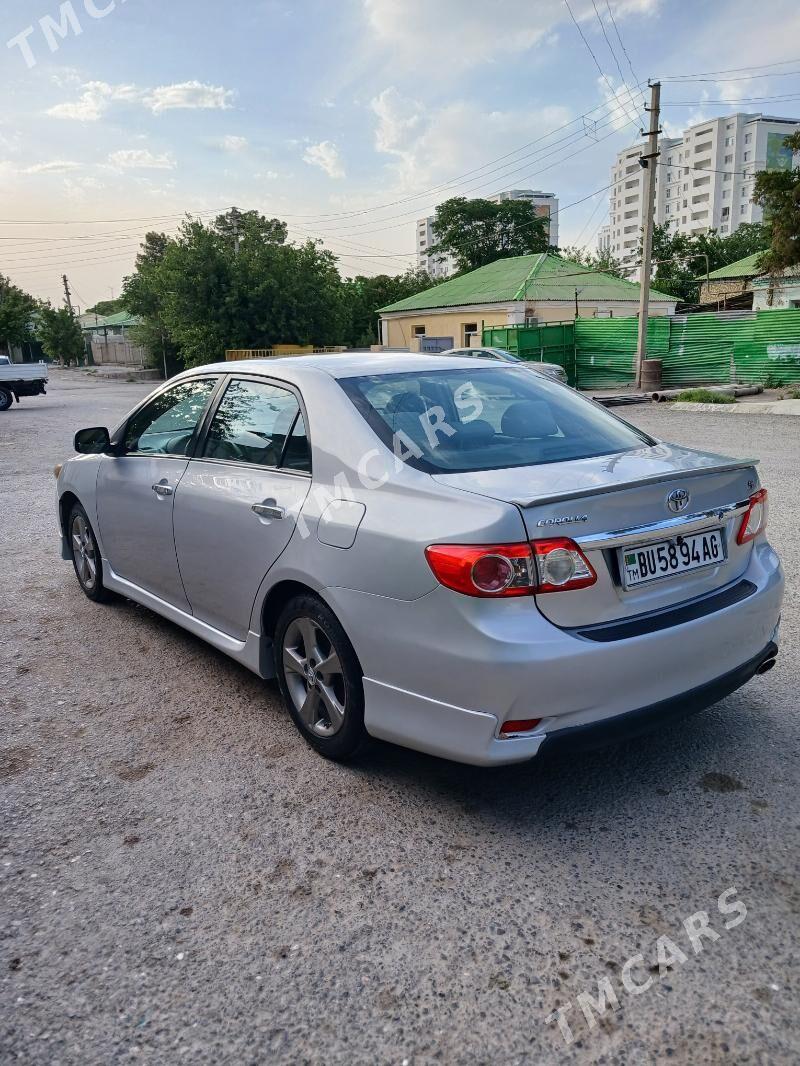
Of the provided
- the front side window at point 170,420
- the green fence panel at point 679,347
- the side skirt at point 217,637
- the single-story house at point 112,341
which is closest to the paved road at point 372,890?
the side skirt at point 217,637

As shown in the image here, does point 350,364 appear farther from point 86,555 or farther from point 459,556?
point 86,555

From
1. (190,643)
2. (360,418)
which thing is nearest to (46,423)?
(190,643)

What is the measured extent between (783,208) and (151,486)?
2682cm

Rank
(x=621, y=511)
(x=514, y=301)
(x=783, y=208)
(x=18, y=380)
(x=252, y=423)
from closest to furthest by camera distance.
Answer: (x=621, y=511)
(x=252, y=423)
(x=783, y=208)
(x=18, y=380)
(x=514, y=301)

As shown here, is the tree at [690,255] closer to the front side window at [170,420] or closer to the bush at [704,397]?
the bush at [704,397]

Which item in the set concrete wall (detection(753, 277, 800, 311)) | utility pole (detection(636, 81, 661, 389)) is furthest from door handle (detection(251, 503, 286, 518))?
concrete wall (detection(753, 277, 800, 311))

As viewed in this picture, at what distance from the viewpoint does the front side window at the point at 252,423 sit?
11.3 feet

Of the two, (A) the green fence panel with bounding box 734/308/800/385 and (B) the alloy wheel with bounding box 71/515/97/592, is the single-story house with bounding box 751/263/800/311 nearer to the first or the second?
(A) the green fence panel with bounding box 734/308/800/385

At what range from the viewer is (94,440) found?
15.4ft

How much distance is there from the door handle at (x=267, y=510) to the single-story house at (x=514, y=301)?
3161 centimetres

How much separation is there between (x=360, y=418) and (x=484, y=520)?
2.82 feet

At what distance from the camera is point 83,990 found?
2123 mm

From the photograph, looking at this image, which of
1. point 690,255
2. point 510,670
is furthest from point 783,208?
point 690,255

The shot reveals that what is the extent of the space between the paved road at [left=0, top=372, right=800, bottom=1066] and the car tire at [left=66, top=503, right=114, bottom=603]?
132cm
